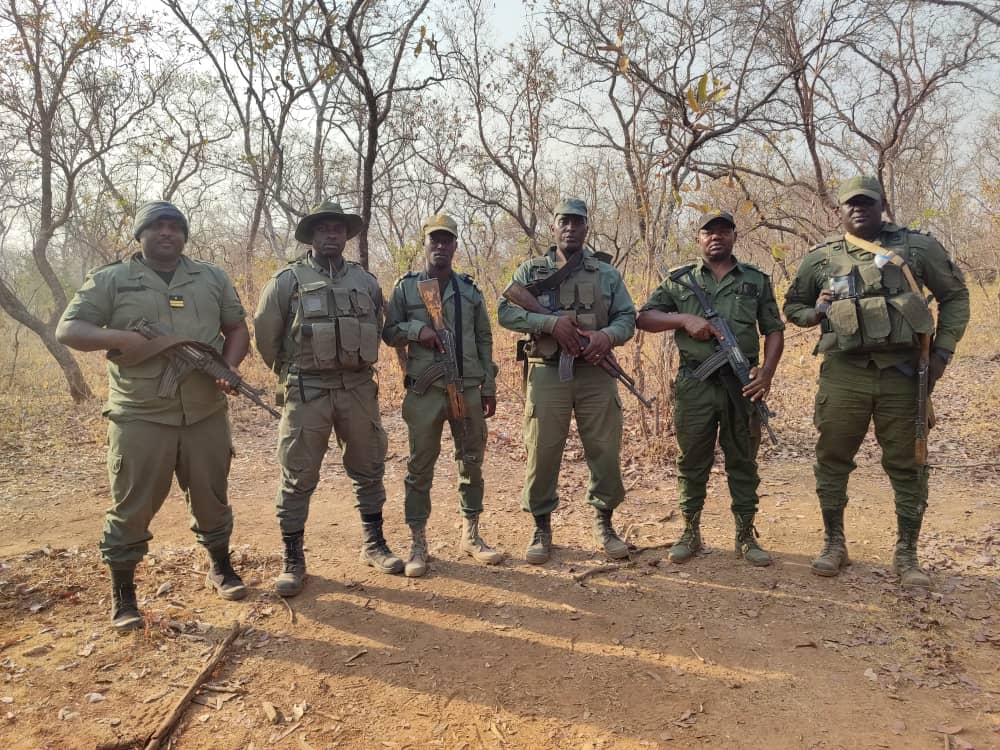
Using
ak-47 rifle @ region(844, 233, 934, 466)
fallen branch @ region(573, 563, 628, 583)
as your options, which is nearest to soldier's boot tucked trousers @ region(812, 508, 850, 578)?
ak-47 rifle @ region(844, 233, 934, 466)

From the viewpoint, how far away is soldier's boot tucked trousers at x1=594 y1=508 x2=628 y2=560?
3895 mm

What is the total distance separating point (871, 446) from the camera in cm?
626

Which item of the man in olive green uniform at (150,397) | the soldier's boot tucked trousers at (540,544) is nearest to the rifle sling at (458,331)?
the soldier's boot tucked trousers at (540,544)

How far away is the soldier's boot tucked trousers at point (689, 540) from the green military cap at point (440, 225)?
2442 millimetres

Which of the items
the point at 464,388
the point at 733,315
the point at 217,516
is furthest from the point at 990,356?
the point at 217,516

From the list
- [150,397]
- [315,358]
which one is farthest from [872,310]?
[150,397]

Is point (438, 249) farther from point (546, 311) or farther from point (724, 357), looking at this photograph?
point (724, 357)

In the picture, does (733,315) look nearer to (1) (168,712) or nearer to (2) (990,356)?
(1) (168,712)

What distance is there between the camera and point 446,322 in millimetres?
3854

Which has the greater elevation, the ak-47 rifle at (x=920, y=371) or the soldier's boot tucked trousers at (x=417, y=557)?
the ak-47 rifle at (x=920, y=371)

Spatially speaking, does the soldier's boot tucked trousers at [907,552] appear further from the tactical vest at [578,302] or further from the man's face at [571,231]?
the man's face at [571,231]

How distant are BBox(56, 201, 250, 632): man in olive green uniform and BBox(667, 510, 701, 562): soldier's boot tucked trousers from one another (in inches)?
112

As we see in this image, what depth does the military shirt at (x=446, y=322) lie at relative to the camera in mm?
3826

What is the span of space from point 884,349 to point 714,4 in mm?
8441
